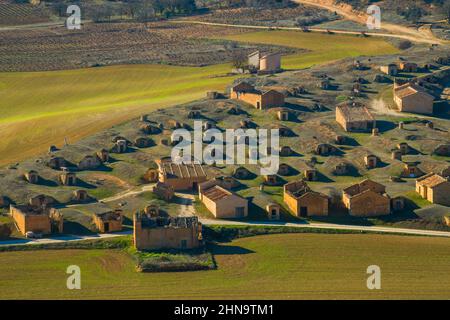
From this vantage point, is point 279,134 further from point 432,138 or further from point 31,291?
point 31,291

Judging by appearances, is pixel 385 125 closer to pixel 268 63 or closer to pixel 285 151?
pixel 285 151

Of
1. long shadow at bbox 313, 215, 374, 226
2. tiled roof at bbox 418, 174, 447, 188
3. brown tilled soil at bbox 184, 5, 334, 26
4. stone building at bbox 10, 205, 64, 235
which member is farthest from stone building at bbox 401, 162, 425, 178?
brown tilled soil at bbox 184, 5, 334, 26

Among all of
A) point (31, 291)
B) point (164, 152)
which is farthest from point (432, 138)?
point (31, 291)

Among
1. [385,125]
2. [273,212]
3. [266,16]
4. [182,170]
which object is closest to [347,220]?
[273,212]

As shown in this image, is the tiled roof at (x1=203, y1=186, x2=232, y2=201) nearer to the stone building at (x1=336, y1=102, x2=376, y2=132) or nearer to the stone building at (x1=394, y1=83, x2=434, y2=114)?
the stone building at (x1=336, y1=102, x2=376, y2=132)

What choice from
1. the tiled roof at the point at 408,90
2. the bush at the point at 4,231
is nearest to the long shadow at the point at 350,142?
the tiled roof at the point at 408,90

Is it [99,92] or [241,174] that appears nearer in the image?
[241,174]
